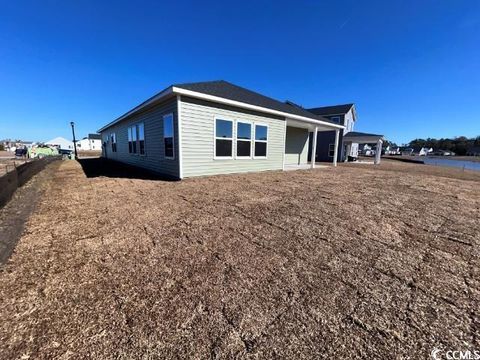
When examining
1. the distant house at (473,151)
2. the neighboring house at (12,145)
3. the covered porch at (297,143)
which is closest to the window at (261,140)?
the covered porch at (297,143)

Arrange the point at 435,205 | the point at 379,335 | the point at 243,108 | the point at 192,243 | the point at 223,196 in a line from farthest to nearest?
the point at 243,108
the point at 223,196
the point at 435,205
the point at 192,243
the point at 379,335

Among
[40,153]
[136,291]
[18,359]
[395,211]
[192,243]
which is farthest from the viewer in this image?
[40,153]

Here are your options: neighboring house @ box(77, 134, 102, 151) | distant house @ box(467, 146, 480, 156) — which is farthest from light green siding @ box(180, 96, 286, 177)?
distant house @ box(467, 146, 480, 156)

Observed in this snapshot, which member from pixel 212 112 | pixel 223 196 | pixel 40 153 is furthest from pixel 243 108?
pixel 40 153

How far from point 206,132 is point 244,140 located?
2021mm

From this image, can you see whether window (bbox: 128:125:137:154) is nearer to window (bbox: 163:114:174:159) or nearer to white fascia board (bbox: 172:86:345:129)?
window (bbox: 163:114:174:159)

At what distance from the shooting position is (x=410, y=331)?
157 centimetres

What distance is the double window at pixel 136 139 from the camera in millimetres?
11023

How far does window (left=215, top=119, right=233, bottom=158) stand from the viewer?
8.48m

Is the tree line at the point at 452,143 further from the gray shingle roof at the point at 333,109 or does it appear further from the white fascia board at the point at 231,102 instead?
the white fascia board at the point at 231,102

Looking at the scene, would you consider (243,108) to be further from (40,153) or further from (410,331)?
(40,153)

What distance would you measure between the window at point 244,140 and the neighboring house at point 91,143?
69.9 m

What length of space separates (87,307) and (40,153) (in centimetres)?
3238

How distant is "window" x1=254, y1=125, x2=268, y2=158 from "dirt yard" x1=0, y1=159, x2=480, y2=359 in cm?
633
